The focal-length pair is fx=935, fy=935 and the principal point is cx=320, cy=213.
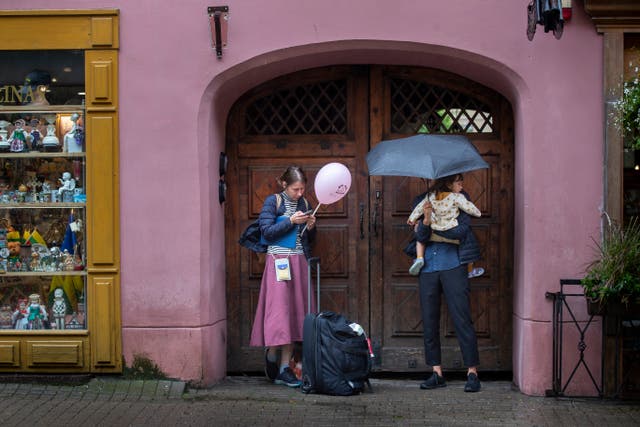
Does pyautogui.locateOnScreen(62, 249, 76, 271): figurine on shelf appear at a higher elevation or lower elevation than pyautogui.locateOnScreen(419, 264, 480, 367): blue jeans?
higher

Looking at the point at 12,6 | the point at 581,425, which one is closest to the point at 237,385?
the point at 581,425

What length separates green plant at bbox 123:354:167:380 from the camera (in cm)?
792

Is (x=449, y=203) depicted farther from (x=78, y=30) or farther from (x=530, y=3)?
(x=78, y=30)

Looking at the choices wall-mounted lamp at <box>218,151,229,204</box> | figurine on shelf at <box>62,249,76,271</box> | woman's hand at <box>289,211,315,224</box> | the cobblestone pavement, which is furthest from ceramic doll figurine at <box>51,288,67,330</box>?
woman's hand at <box>289,211,315,224</box>

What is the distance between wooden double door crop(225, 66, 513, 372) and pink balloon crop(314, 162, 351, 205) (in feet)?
2.58

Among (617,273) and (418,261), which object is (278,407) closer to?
(418,261)

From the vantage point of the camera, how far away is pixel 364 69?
8.48 m

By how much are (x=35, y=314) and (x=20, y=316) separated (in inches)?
5.2

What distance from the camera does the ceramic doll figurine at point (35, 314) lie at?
8102 millimetres

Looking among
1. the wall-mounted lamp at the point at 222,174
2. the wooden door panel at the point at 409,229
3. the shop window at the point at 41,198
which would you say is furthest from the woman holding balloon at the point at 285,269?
the shop window at the point at 41,198

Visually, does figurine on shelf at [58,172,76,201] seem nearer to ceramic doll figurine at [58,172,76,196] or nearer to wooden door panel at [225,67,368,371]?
ceramic doll figurine at [58,172,76,196]

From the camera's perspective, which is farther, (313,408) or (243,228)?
(243,228)

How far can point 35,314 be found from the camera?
26.7 ft

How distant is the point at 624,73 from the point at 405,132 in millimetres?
1954
